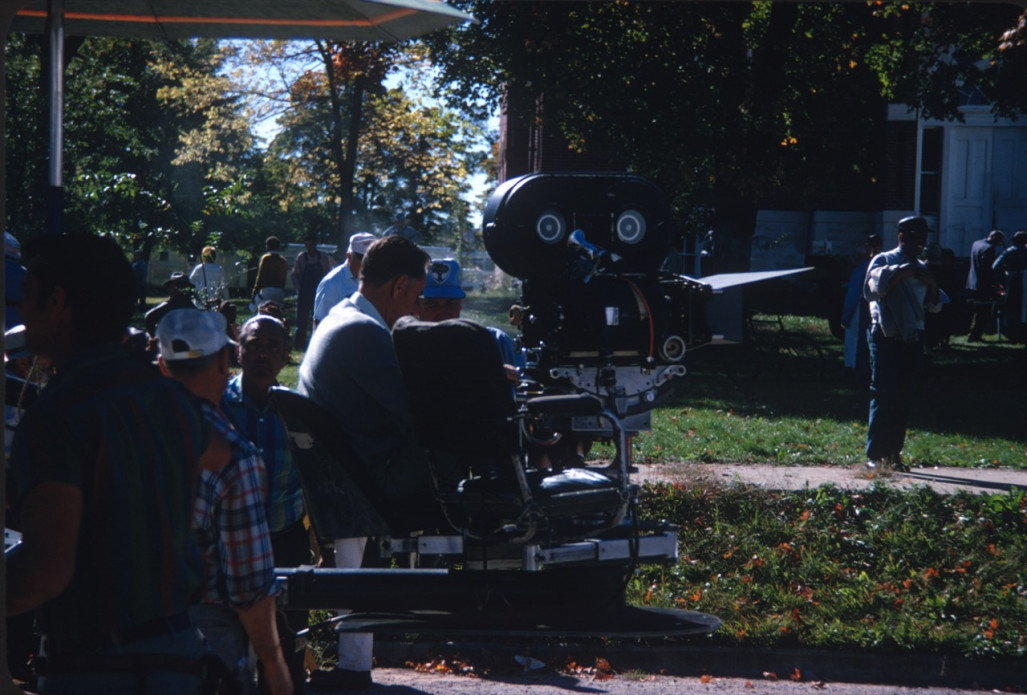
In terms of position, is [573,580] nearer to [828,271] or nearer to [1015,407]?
[1015,407]

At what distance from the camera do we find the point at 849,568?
7.32 meters

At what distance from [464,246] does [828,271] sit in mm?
20394

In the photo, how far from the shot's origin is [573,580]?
4.43 meters

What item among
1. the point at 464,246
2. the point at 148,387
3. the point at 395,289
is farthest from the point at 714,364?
the point at 464,246

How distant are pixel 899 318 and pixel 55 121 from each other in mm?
6753

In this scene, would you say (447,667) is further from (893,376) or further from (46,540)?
(893,376)

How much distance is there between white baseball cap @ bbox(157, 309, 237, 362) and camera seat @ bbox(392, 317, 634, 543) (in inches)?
57.0

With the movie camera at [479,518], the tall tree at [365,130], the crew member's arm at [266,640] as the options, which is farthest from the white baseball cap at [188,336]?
the tall tree at [365,130]

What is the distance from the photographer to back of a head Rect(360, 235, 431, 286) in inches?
192

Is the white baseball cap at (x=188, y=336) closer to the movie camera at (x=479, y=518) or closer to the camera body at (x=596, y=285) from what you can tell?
the movie camera at (x=479, y=518)

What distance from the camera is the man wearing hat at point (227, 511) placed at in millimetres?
2814

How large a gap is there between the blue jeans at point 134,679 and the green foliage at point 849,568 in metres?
4.56

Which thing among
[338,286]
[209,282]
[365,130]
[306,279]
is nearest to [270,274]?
[306,279]

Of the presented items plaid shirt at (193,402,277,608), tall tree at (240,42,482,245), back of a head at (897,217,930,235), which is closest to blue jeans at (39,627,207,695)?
plaid shirt at (193,402,277,608)
